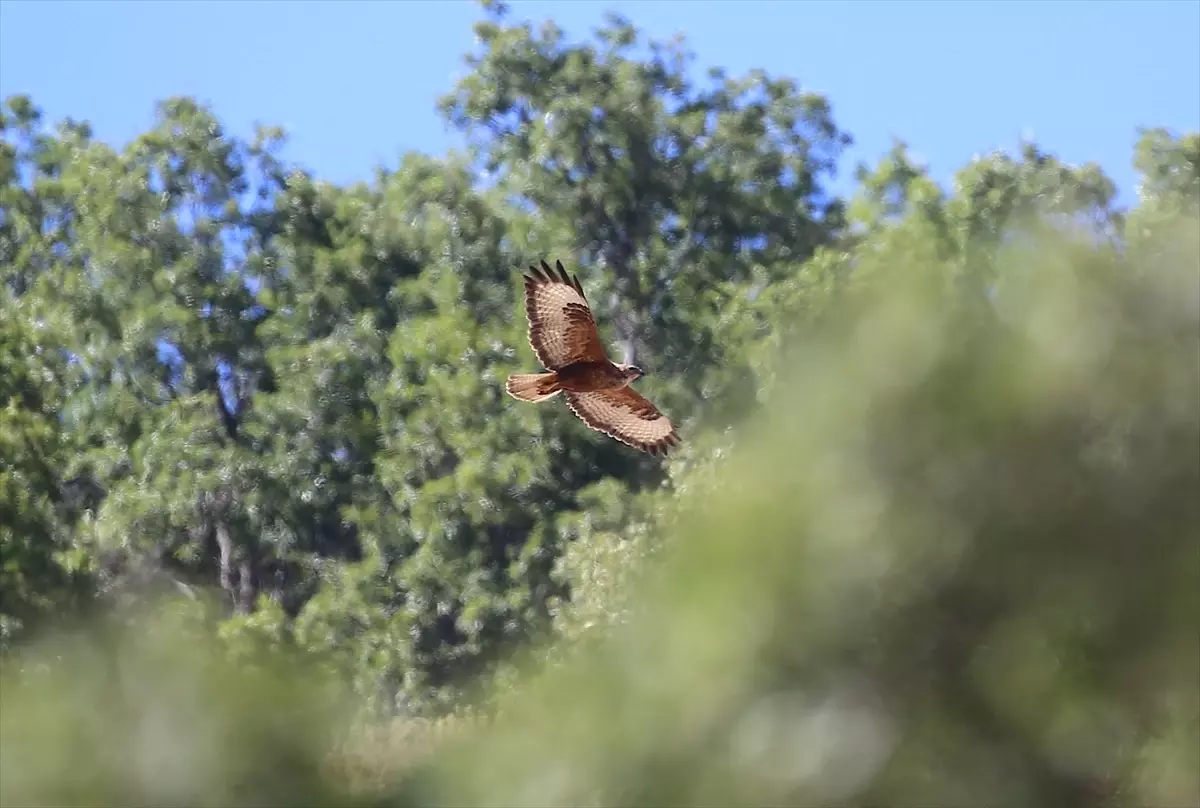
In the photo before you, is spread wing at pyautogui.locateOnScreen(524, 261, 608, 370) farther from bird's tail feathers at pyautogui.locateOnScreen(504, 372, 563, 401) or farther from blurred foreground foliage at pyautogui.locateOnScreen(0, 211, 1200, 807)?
blurred foreground foliage at pyautogui.locateOnScreen(0, 211, 1200, 807)

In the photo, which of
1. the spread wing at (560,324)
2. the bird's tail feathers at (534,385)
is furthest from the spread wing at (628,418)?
the spread wing at (560,324)

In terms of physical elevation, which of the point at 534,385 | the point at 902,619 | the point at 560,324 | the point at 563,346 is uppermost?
the point at 560,324

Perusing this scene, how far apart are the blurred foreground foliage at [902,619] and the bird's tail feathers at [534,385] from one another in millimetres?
4842

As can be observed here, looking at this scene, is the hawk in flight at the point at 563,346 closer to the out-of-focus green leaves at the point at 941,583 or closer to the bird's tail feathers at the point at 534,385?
the bird's tail feathers at the point at 534,385

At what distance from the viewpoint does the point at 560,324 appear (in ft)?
33.1

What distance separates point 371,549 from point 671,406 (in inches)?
210

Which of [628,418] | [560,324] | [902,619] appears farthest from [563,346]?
[902,619]

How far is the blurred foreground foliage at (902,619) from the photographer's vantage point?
16.7ft

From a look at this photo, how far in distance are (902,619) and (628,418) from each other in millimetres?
5870

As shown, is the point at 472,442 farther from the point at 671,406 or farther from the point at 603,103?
the point at 603,103

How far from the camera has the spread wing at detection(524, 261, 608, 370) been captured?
9.95 meters

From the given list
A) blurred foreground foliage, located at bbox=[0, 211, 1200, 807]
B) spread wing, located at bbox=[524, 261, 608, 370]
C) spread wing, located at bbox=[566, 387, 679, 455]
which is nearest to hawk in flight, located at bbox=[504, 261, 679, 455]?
spread wing, located at bbox=[524, 261, 608, 370]

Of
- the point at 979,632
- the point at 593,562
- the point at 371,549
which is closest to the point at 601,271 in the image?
the point at 371,549

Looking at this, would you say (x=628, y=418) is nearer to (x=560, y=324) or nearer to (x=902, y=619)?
(x=560, y=324)
